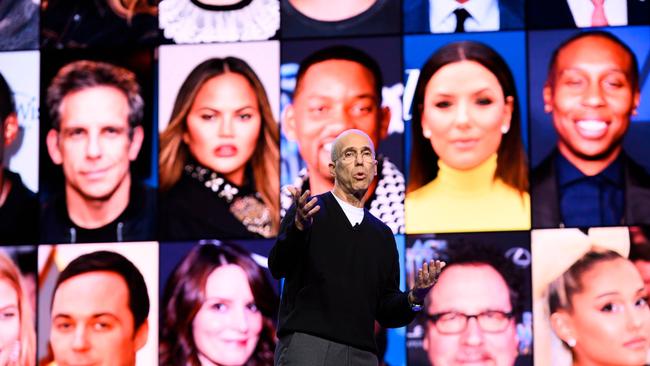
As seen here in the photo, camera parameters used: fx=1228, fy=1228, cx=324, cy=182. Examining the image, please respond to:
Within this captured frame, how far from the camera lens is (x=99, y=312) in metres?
6.38

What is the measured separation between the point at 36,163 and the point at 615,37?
307 cm

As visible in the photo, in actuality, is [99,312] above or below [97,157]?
below

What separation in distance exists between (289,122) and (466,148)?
918mm

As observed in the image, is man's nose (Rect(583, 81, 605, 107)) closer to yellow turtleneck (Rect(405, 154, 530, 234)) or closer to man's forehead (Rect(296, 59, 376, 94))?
yellow turtleneck (Rect(405, 154, 530, 234))

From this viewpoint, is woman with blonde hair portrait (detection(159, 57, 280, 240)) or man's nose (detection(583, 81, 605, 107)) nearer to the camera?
man's nose (detection(583, 81, 605, 107))

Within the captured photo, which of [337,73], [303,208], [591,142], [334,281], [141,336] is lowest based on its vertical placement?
[141,336]

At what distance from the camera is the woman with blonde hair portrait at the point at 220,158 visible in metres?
6.31

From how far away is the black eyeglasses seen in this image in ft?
19.6

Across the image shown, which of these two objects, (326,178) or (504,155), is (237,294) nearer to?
(326,178)

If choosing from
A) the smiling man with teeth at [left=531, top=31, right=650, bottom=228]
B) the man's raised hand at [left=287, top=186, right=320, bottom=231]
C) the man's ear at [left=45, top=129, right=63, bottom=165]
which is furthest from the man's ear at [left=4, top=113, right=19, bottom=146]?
the man's raised hand at [left=287, top=186, right=320, bottom=231]

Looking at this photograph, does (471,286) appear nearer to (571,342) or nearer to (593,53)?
(571,342)

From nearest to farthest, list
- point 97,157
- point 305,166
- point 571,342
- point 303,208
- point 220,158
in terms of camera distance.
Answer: point 303,208, point 571,342, point 305,166, point 220,158, point 97,157

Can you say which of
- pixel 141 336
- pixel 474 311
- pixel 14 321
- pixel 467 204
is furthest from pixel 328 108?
pixel 14 321

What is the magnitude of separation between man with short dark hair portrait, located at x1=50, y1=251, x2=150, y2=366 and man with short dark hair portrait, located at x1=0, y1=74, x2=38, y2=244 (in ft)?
1.05
